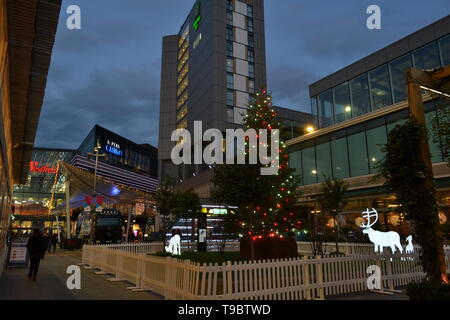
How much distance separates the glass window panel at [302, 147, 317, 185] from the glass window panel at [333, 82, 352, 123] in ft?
12.6

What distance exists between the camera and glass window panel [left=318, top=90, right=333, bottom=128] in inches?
1246

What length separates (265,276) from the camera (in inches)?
337

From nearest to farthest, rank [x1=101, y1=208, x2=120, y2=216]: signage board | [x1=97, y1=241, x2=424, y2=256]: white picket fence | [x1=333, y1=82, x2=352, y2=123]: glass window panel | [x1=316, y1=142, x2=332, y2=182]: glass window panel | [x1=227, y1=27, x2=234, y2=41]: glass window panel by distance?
[x1=97, y1=241, x2=424, y2=256]: white picket fence → [x1=316, y1=142, x2=332, y2=182]: glass window panel → [x1=333, y1=82, x2=352, y2=123]: glass window panel → [x1=101, y1=208, x2=120, y2=216]: signage board → [x1=227, y1=27, x2=234, y2=41]: glass window panel

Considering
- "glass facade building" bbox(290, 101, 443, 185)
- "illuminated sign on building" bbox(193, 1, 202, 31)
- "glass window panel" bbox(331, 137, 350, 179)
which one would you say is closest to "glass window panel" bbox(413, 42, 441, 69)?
"glass facade building" bbox(290, 101, 443, 185)

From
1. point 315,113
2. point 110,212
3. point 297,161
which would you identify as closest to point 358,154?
point 297,161

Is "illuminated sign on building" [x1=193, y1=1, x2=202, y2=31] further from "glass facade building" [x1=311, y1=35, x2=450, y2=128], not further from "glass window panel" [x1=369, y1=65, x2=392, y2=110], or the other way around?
"glass window panel" [x1=369, y1=65, x2=392, y2=110]

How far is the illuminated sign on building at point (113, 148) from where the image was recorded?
348 feet

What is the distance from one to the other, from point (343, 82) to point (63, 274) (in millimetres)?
27449

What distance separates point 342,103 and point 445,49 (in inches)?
359

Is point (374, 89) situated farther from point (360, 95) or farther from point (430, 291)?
point (430, 291)

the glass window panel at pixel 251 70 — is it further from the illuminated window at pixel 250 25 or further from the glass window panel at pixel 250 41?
the illuminated window at pixel 250 25

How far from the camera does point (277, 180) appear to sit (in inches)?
619

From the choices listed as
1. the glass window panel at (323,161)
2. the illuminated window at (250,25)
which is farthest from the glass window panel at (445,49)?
the illuminated window at (250,25)

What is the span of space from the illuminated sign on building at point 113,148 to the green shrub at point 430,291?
350ft
